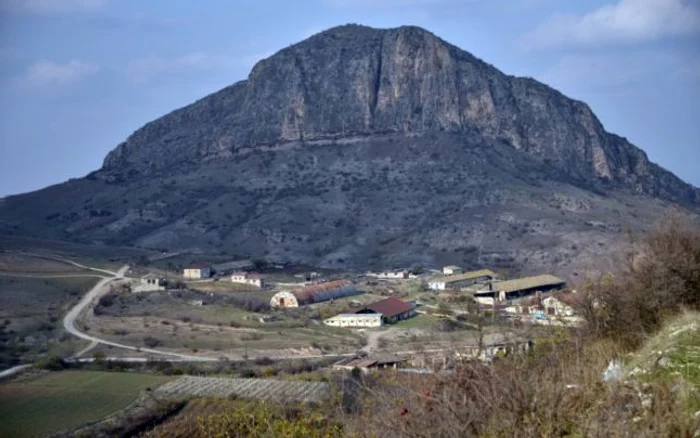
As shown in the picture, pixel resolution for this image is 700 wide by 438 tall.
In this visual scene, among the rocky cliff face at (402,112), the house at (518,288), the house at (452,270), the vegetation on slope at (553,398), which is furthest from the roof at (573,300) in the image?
the rocky cliff face at (402,112)

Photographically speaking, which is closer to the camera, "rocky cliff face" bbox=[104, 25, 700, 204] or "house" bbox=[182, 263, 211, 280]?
"house" bbox=[182, 263, 211, 280]

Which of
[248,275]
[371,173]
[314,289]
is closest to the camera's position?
[314,289]

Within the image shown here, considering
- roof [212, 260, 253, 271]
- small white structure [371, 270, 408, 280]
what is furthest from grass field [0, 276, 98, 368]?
small white structure [371, 270, 408, 280]

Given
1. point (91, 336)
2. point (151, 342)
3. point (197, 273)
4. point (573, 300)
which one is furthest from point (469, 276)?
point (573, 300)

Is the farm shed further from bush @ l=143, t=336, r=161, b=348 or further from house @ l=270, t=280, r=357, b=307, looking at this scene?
bush @ l=143, t=336, r=161, b=348

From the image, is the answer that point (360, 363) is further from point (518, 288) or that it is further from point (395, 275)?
point (395, 275)
